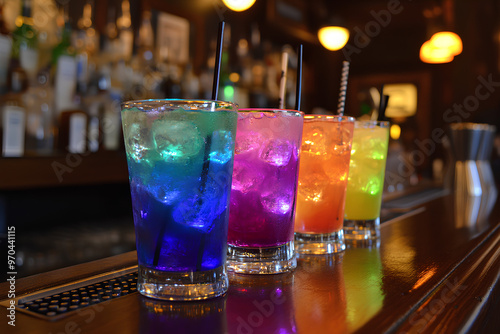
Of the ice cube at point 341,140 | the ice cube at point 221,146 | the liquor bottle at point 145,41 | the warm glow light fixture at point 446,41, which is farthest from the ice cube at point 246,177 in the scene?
the warm glow light fixture at point 446,41

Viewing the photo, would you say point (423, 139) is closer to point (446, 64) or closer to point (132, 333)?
point (446, 64)

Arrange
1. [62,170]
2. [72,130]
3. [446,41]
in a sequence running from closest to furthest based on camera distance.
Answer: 1. [62,170]
2. [72,130]
3. [446,41]

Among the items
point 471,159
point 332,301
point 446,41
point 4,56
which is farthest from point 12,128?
point 446,41

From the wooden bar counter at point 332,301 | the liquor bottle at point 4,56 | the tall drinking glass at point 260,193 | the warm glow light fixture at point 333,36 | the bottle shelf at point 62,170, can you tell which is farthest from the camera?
the warm glow light fixture at point 333,36

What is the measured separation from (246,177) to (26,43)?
1887 mm

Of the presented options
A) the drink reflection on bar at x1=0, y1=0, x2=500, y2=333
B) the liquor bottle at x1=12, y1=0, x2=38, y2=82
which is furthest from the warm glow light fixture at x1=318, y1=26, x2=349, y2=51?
the liquor bottle at x1=12, y1=0, x2=38, y2=82

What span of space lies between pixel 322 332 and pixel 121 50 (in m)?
2.40

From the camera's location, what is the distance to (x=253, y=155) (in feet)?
2.33

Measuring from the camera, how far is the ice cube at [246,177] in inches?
28.0

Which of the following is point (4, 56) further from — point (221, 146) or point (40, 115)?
point (221, 146)

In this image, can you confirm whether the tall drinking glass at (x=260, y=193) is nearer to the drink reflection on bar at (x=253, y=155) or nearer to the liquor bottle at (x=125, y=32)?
the drink reflection on bar at (x=253, y=155)

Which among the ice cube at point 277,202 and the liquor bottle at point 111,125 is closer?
the ice cube at point 277,202

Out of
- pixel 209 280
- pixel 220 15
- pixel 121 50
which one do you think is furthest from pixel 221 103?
pixel 220 15

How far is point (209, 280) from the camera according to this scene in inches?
22.9
